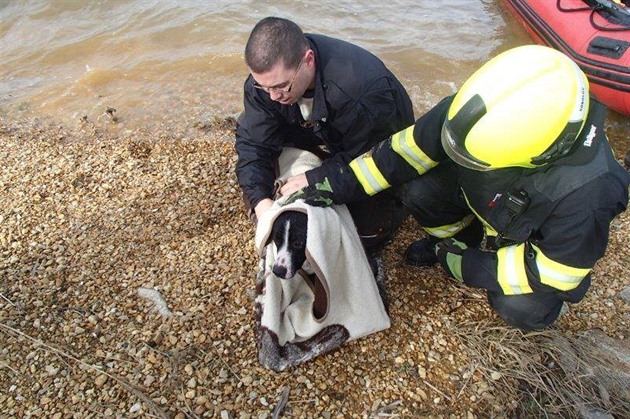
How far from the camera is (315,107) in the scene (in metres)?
2.78

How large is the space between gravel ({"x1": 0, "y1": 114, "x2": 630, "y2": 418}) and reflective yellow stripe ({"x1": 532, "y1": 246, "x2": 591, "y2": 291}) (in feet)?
2.04

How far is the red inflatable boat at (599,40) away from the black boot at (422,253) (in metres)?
3.26

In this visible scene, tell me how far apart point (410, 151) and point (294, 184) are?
0.74m

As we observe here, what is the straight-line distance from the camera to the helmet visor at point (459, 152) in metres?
1.93

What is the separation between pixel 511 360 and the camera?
8.29 ft

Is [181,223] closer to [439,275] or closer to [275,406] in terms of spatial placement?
[275,406]

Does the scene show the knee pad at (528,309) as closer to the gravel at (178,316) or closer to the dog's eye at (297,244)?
the gravel at (178,316)

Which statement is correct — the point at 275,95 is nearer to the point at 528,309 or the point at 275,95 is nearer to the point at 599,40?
the point at 528,309

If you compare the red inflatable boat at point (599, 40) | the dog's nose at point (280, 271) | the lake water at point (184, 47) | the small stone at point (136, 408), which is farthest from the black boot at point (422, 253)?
the red inflatable boat at point (599, 40)

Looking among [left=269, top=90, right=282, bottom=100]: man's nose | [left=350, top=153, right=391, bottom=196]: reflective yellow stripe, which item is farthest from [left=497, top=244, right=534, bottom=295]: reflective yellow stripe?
[left=269, top=90, right=282, bottom=100]: man's nose

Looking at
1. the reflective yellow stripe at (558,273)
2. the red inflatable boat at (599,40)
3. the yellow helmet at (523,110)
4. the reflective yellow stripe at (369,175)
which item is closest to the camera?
the yellow helmet at (523,110)

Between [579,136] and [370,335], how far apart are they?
1.44 m

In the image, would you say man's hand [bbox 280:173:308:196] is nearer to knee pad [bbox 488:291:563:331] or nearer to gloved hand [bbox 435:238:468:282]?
gloved hand [bbox 435:238:468:282]

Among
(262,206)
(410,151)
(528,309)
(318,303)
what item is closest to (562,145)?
(410,151)
